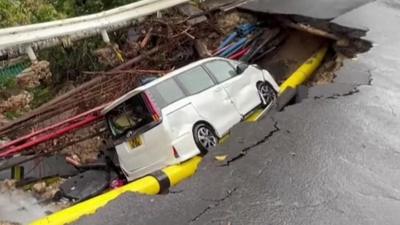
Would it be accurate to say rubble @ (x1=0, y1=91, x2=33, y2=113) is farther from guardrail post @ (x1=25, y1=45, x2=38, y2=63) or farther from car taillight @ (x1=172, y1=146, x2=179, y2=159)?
car taillight @ (x1=172, y1=146, x2=179, y2=159)

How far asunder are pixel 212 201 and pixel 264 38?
8099mm

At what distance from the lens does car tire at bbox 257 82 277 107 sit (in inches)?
417

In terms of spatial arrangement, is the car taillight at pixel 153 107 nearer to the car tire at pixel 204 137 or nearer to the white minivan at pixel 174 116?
the white minivan at pixel 174 116

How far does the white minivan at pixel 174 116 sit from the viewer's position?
8.70m

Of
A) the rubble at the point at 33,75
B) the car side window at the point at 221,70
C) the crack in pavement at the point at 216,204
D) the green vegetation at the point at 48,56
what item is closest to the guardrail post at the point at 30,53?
the rubble at the point at 33,75

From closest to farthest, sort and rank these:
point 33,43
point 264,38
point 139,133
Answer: point 139,133, point 33,43, point 264,38

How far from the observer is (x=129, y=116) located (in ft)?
30.0

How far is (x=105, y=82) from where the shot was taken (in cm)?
1109

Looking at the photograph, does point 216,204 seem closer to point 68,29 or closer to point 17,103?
point 17,103

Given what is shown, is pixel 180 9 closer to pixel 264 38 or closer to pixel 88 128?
pixel 264 38

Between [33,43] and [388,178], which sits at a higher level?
[33,43]

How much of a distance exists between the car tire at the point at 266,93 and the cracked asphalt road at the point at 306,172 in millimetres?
1831

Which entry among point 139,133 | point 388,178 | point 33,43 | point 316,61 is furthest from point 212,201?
point 316,61

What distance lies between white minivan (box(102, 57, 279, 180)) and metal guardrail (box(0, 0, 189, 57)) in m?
2.27
